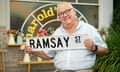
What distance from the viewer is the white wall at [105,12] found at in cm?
1095

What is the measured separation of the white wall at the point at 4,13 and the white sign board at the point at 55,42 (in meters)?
5.93

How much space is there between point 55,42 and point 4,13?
237 inches

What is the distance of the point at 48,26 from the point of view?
34.0ft

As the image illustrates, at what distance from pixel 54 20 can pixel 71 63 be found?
6716mm

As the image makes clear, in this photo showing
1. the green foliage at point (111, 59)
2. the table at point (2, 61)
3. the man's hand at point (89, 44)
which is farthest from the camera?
the table at point (2, 61)

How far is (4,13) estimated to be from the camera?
387 inches

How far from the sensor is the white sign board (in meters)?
3.86

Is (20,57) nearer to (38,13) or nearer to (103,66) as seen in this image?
(38,13)

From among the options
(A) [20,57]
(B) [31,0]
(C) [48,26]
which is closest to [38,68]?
(A) [20,57]

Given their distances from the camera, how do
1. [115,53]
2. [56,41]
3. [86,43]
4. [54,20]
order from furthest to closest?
1. [54,20]
2. [115,53]
3. [56,41]
4. [86,43]

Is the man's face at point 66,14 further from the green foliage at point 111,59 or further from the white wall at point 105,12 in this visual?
the white wall at point 105,12

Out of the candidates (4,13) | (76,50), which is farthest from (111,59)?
(76,50)

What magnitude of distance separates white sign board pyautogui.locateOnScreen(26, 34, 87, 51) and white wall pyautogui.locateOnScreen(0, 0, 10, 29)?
19.4 feet

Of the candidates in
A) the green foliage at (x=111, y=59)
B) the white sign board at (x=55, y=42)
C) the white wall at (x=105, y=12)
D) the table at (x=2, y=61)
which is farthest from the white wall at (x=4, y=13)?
the white sign board at (x=55, y=42)
